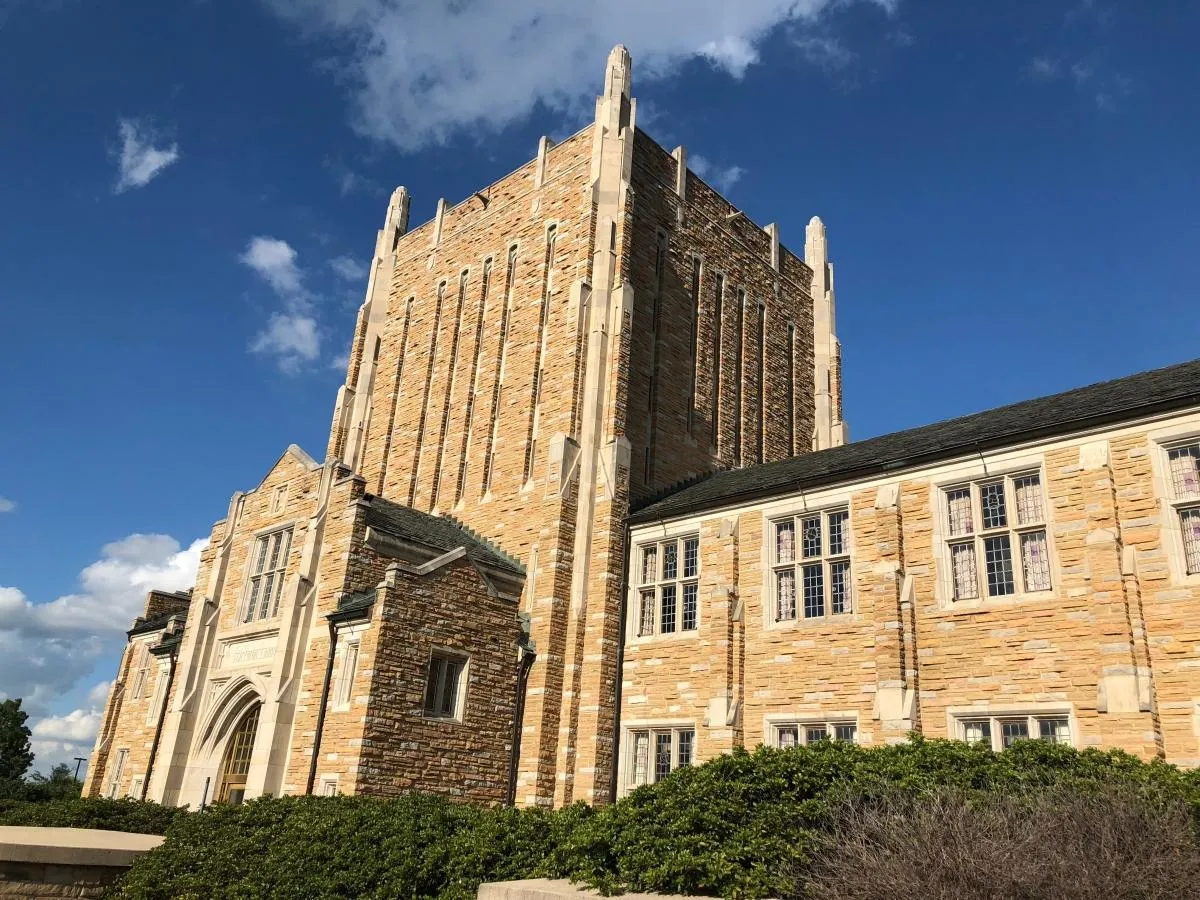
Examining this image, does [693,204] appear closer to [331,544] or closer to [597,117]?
[597,117]

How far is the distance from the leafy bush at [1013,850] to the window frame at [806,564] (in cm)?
942

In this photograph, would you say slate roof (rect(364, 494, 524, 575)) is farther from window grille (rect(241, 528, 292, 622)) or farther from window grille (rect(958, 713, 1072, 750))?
window grille (rect(958, 713, 1072, 750))

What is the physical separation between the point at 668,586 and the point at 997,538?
810 cm

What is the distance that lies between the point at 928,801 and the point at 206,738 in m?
19.7

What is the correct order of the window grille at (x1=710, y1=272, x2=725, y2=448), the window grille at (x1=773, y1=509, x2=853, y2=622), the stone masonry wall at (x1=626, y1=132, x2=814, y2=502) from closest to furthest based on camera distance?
the window grille at (x1=773, y1=509, x2=853, y2=622), the stone masonry wall at (x1=626, y1=132, x2=814, y2=502), the window grille at (x1=710, y1=272, x2=725, y2=448)

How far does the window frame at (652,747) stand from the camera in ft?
68.3

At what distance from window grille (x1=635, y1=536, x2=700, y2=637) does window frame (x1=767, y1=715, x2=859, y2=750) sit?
10.4 ft

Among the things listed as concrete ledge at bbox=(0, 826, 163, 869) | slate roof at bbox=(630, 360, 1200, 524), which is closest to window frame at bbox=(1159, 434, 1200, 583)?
slate roof at bbox=(630, 360, 1200, 524)

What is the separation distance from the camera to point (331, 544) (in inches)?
878

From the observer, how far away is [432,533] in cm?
2439

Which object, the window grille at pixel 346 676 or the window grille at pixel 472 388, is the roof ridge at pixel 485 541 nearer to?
the window grille at pixel 472 388

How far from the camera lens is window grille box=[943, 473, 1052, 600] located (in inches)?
665

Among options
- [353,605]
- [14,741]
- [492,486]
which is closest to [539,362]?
[492,486]

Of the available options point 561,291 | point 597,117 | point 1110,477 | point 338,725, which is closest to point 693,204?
point 597,117
